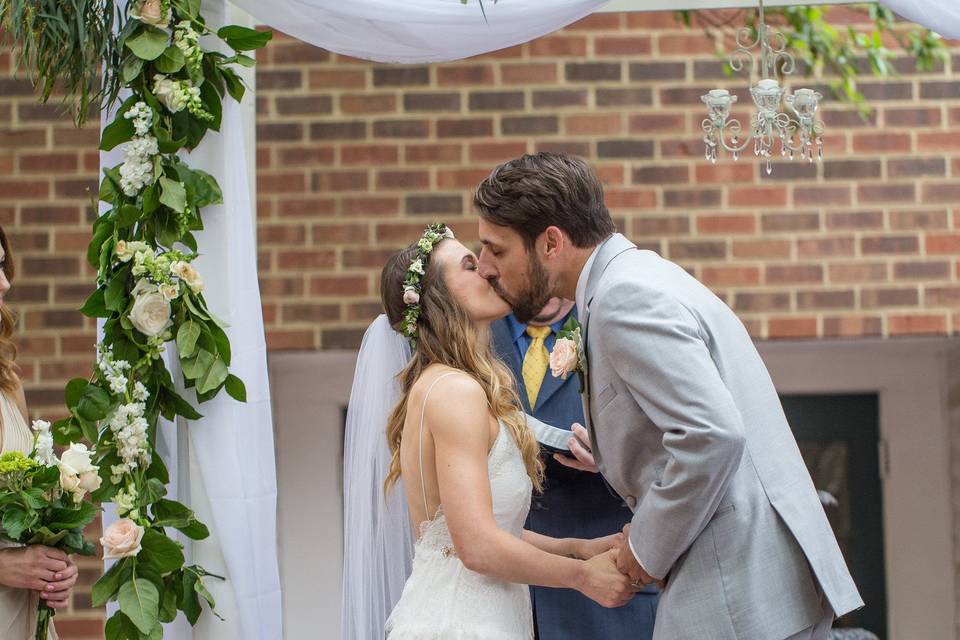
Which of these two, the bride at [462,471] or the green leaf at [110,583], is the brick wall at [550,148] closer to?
the bride at [462,471]

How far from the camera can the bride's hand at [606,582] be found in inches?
97.5

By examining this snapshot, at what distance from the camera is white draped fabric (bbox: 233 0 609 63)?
291 cm

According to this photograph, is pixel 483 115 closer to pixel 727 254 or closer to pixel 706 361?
pixel 727 254

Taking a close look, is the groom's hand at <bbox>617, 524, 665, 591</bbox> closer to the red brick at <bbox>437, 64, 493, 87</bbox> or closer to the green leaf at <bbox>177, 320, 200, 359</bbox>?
the green leaf at <bbox>177, 320, 200, 359</bbox>

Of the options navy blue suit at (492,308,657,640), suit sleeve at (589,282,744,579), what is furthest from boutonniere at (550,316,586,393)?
navy blue suit at (492,308,657,640)

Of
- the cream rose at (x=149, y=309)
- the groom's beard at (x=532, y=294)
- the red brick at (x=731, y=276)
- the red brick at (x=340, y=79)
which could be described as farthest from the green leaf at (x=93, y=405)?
the red brick at (x=731, y=276)

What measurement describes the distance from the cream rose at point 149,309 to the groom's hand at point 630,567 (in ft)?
3.61

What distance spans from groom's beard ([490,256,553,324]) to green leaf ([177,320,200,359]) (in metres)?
0.67

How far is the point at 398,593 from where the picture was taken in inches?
123

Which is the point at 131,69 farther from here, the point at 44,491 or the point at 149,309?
the point at 44,491

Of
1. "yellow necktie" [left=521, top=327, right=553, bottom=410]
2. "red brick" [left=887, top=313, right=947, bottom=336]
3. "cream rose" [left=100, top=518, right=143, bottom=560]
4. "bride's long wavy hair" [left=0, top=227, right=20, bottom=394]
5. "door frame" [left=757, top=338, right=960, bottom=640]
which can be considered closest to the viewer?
"cream rose" [left=100, top=518, right=143, bottom=560]

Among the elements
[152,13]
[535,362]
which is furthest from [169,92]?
[535,362]

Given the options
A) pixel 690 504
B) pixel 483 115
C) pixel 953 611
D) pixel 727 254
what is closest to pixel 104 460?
pixel 690 504

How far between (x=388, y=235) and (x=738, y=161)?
1.18m
